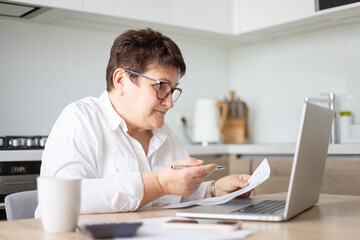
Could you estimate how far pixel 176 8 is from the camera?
119 inches

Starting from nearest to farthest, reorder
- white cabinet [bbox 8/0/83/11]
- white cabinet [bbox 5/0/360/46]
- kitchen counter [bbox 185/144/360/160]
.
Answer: white cabinet [bbox 8/0/83/11], kitchen counter [bbox 185/144/360/160], white cabinet [bbox 5/0/360/46]

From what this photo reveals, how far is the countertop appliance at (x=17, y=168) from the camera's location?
2322mm

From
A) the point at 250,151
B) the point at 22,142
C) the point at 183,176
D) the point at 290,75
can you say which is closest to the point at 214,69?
the point at 290,75

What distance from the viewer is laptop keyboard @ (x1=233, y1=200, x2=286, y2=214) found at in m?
1.15

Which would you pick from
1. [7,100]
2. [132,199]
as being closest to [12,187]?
[7,100]

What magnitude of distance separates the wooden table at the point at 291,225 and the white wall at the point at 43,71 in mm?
1720

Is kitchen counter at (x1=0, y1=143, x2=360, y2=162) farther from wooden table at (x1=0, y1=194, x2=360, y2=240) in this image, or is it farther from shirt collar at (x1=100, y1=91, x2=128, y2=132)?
wooden table at (x1=0, y1=194, x2=360, y2=240)

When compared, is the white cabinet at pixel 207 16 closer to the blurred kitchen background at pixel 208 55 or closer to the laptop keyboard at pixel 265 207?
the blurred kitchen background at pixel 208 55

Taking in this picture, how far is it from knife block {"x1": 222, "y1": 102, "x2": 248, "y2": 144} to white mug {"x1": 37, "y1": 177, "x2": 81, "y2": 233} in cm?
266

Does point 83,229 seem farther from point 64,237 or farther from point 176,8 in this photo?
point 176,8

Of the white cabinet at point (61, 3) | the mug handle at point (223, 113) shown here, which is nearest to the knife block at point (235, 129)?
the mug handle at point (223, 113)

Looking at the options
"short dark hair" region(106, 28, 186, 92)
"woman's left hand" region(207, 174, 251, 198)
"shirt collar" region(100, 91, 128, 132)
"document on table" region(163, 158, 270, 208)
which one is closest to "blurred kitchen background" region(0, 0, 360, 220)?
"shirt collar" region(100, 91, 128, 132)

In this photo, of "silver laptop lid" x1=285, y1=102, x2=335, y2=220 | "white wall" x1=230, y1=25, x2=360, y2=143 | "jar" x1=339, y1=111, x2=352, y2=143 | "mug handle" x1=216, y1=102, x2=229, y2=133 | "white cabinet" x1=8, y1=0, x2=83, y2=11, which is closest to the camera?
"silver laptop lid" x1=285, y1=102, x2=335, y2=220

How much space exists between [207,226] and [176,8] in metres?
2.26
